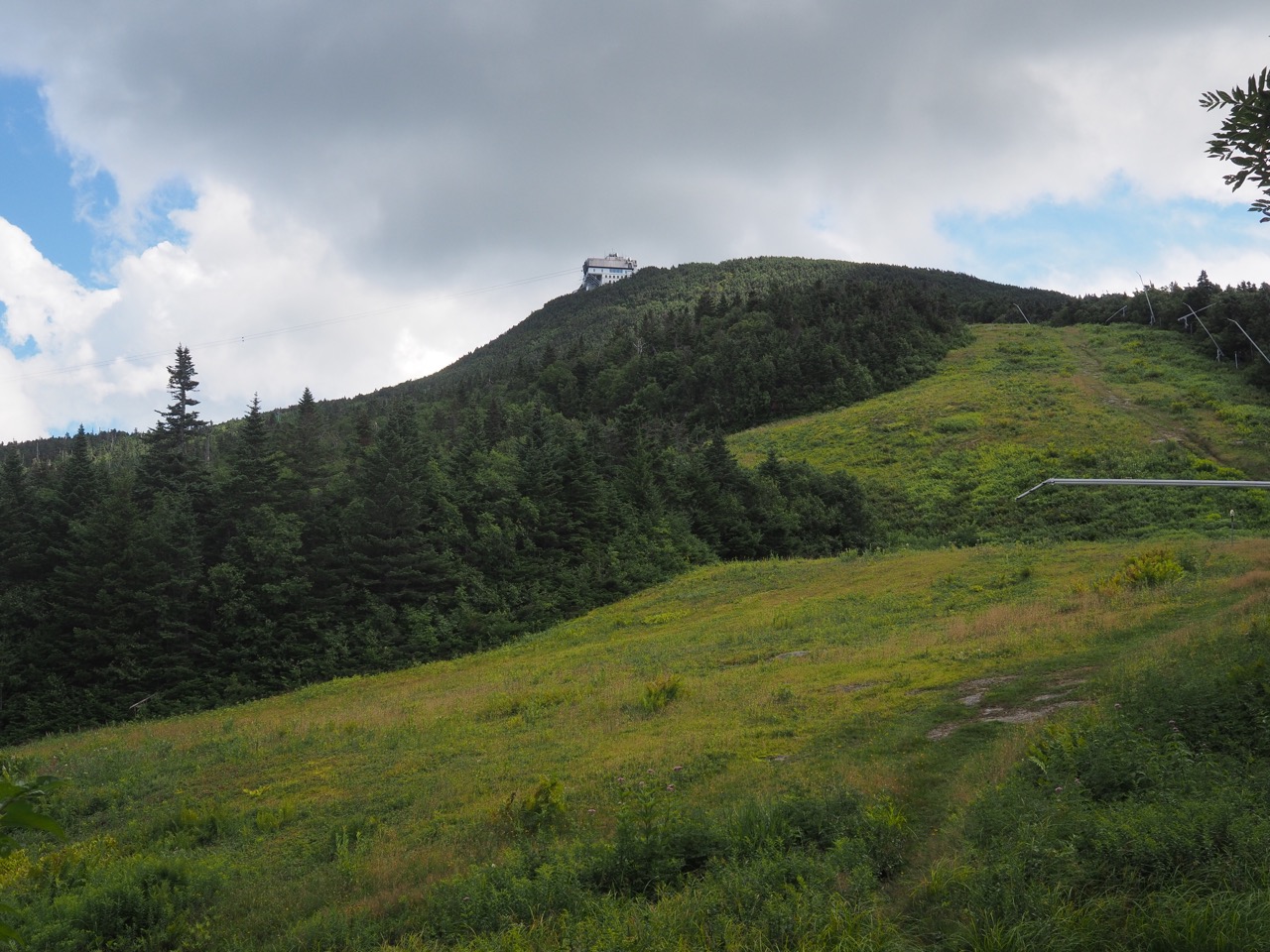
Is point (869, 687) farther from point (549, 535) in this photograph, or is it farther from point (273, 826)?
point (549, 535)

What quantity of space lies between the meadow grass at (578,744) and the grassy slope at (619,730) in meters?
0.07

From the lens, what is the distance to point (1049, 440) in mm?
63031

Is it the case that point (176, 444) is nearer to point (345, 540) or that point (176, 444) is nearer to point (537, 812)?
point (345, 540)

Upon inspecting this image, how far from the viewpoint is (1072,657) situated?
16.2 m

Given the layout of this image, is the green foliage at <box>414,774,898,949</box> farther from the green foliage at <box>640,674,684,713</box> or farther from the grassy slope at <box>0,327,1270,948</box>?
the green foliage at <box>640,674,684,713</box>

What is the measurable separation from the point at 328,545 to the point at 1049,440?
172ft

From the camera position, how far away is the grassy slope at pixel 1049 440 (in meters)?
48.3

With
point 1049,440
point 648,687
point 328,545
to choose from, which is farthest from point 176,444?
point 1049,440

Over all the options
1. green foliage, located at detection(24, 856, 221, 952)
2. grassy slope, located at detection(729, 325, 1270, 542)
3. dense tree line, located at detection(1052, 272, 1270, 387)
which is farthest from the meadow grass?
dense tree line, located at detection(1052, 272, 1270, 387)

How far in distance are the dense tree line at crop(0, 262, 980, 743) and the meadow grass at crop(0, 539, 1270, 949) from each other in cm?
719

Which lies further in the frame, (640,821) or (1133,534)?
(1133,534)

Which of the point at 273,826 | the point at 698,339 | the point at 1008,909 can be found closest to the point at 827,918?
the point at 1008,909

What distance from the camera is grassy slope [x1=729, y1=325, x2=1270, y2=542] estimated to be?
48266 millimetres

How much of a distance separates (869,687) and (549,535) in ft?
95.8
